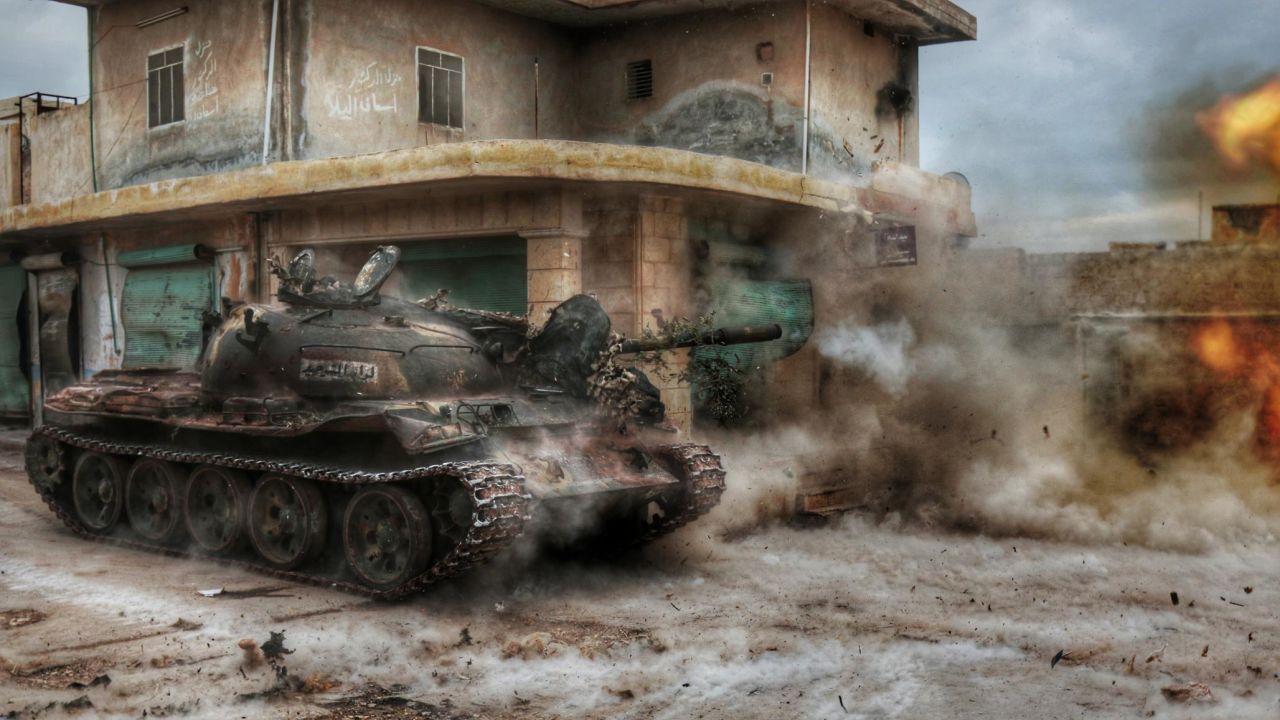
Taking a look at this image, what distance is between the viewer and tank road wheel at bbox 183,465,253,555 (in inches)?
412

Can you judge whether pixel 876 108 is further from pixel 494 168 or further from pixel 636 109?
pixel 494 168

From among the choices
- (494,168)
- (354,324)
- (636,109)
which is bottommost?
(354,324)

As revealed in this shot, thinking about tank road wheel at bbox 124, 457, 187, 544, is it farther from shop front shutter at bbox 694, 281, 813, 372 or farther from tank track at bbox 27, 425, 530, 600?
shop front shutter at bbox 694, 281, 813, 372

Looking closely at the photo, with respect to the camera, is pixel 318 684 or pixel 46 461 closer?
pixel 318 684

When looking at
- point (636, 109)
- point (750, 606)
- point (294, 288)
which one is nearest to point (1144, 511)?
point (750, 606)

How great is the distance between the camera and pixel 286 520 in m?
10.1

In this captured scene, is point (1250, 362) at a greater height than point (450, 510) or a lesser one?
greater

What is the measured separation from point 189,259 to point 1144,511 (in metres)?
13.2

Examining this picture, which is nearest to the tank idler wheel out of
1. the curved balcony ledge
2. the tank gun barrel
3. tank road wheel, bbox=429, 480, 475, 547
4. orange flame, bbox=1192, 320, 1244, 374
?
the tank gun barrel

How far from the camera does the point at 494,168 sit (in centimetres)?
1312

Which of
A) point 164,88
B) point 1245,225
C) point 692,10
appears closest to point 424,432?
point 1245,225

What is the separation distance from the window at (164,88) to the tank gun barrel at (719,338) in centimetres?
916

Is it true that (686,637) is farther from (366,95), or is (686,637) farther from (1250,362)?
(366,95)

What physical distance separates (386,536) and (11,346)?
15.3 m
